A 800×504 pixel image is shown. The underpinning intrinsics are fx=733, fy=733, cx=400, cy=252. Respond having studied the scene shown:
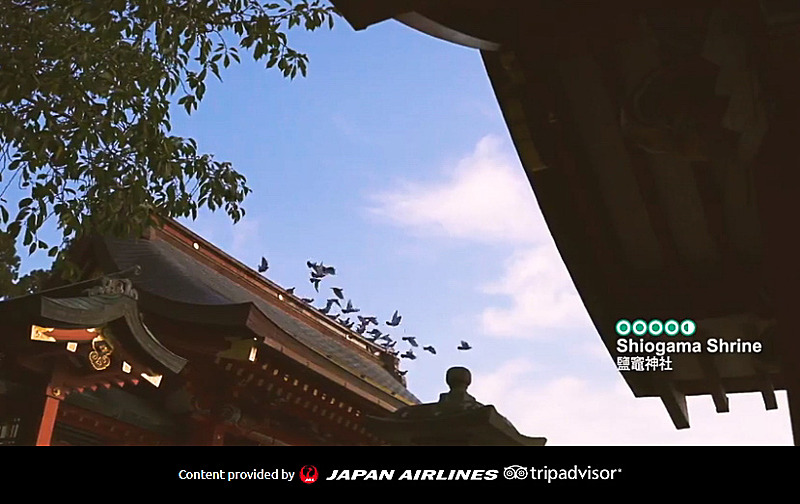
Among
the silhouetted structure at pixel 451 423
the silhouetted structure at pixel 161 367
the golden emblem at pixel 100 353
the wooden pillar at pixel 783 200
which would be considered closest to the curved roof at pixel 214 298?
the silhouetted structure at pixel 161 367

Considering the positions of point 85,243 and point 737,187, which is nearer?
point 737,187

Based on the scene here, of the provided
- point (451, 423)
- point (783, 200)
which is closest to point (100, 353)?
point (451, 423)

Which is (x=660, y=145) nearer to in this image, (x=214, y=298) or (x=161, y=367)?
(x=161, y=367)

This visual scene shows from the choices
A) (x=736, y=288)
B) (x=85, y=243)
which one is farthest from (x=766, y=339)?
(x=85, y=243)

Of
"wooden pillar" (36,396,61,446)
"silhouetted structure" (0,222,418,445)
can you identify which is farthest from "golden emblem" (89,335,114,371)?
"wooden pillar" (36,396,61,446)

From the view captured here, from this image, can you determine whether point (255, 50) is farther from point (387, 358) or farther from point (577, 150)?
point (387, 358)

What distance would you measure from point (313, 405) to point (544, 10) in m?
6.54

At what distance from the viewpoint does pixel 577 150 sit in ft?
8.34
